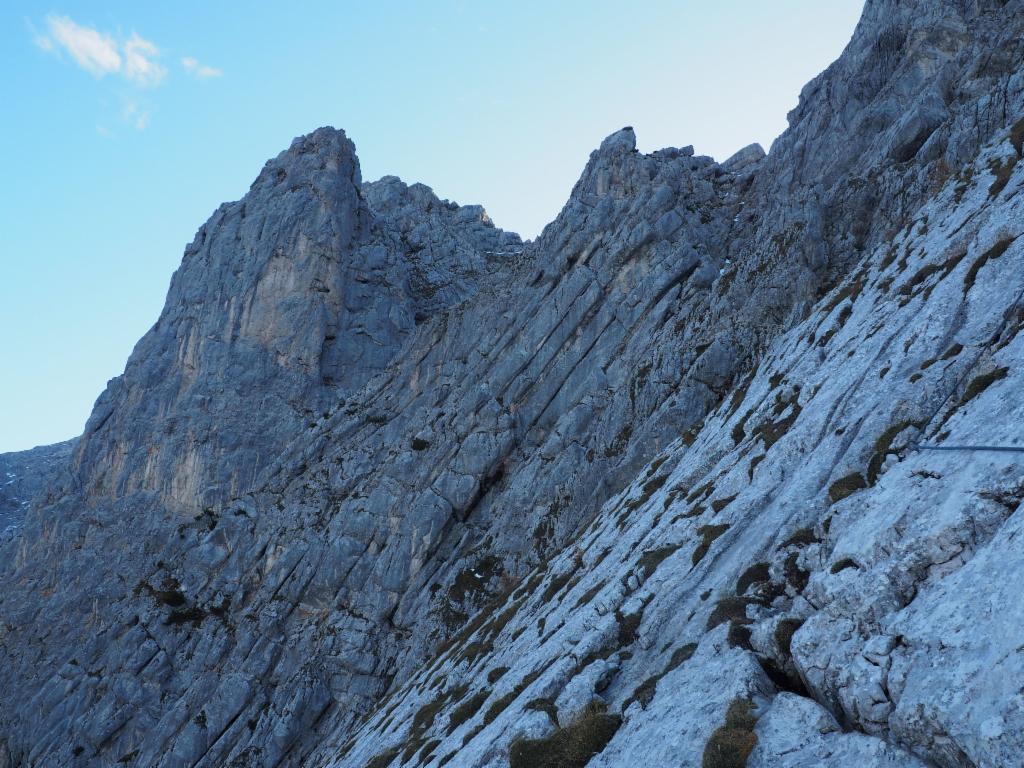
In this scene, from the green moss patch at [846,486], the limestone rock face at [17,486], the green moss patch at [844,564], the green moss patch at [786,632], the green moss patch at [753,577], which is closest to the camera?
the green moss patch at [786,632]

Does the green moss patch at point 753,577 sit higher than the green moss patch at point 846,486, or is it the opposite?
the green moss patch at point 846,486

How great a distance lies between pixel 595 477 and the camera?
170 feet

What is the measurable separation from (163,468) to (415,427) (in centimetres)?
4346

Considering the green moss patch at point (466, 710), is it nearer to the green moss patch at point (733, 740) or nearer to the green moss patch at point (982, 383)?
the green moss patch at point (733, 740)

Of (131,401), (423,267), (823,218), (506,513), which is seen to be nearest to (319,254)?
(423,267)

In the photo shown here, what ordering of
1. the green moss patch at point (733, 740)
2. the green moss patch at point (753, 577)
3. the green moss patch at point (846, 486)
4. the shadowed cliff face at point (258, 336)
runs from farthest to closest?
the shadowed cliff face at point (258, 336), the green moss patch at point (753, 577), the green moss patch at point (846, 486), the green moss patch at point (733, 740)

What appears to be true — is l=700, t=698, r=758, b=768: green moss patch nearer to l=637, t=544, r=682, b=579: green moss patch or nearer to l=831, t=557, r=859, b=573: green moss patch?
l=831, t=557, r=859, b=573: green moss patch

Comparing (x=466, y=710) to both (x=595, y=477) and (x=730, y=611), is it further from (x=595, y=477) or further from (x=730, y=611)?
(x=595, y=477)

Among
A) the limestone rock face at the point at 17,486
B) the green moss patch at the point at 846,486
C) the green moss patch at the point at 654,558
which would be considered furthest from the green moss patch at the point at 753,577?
the limestone rock face at the point at 17,486

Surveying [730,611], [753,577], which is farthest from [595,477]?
[730,611]

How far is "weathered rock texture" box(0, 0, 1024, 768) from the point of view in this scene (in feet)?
42.1

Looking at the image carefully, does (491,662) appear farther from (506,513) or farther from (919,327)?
(506,513)

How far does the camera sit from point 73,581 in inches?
3371

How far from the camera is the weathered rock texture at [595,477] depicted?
12844mm
